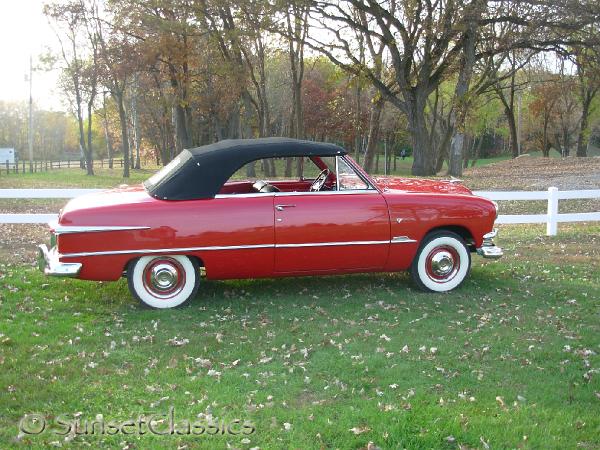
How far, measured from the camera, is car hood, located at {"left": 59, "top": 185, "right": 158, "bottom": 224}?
6234 mm

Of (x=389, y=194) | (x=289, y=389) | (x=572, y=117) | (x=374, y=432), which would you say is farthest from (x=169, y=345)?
(x=572, y=117)

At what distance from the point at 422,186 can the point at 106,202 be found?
3.67 metres

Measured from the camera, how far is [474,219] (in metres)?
7.16

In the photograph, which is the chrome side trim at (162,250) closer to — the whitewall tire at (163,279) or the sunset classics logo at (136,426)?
the whitewall tire at (163,279)

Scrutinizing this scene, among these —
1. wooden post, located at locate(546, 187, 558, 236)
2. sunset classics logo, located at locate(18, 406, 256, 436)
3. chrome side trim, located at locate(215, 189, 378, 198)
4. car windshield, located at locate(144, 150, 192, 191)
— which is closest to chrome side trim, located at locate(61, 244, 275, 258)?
chrome side trim, located at locate(215, 189, 378, 198)

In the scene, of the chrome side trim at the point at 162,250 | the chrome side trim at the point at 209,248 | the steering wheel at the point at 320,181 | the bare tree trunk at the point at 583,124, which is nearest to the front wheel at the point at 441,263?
the chrome side trim at the point at 209,248

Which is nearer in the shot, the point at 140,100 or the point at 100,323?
the point at 100,323

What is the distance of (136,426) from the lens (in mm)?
3895

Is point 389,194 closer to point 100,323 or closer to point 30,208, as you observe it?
point 100,323

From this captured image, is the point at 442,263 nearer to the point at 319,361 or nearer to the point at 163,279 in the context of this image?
the point at 319,361

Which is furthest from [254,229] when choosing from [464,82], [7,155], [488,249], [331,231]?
[7,155]

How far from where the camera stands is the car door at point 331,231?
655 centimetres

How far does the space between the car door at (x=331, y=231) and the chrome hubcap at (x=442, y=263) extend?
0.65m

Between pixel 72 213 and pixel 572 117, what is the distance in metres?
52.9
